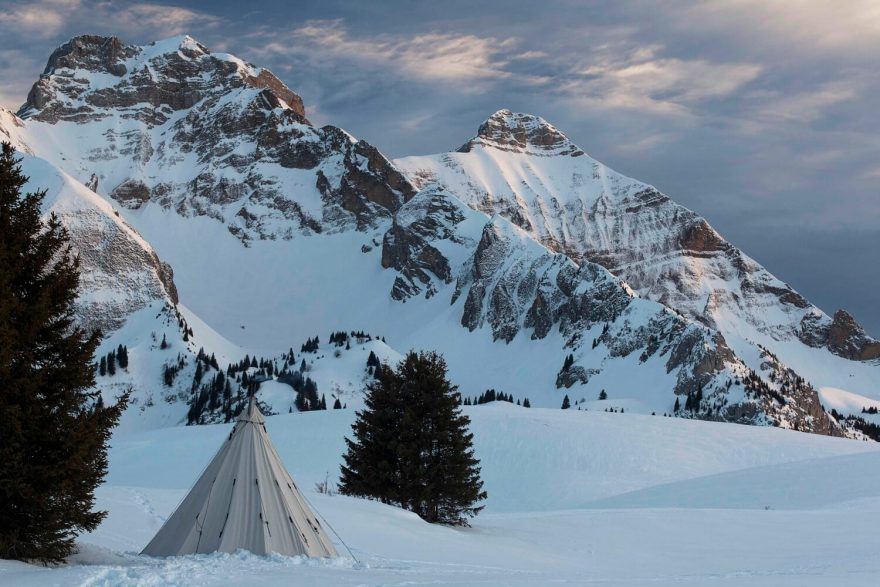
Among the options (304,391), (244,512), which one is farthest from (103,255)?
(244,512)

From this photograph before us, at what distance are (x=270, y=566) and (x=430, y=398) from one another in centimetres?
1575

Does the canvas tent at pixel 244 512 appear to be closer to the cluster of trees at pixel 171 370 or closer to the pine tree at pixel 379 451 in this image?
the pine tree at pixel 379 451

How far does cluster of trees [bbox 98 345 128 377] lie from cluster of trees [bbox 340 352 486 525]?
11617 centimetres

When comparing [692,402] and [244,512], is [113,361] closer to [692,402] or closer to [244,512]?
[692,402]

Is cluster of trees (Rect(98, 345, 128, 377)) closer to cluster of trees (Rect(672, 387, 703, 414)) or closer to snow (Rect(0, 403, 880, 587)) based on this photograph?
snow (Rect(0, 403, 880, 587))

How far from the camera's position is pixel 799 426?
15788 centimetres

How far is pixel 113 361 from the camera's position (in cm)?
15012

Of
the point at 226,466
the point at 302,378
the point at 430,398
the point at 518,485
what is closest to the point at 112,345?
the point at 302,378

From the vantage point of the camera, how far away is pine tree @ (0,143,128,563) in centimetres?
1959

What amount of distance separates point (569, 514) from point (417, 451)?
29.6ft

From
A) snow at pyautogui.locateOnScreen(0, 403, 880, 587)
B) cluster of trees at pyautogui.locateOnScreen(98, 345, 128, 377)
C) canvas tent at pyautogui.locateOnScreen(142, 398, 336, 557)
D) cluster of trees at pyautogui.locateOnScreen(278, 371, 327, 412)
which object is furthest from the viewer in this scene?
cluster of trees at pyautogui.locateOnScreen(98, 345, 128, 377)

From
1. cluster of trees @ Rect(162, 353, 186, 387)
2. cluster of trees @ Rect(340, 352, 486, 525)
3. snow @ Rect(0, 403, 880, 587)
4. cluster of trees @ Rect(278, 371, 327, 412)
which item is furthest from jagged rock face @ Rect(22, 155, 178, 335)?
cluster of trees @ Rect(340, 352, 486, 525)

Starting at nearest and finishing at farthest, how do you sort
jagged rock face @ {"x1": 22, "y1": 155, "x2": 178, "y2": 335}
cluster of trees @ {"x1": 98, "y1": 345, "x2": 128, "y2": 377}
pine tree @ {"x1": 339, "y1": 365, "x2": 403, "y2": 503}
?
pine tree @ {"x1": 339, "y1": 365, "x2": 403, "y2": 503}, cluster of trees @ {"x1": 98, "y1": 345, "x2": 128, "y2": 377}, jagged rock face @ {"x1": 22, "y1": 155, "x2": 178, "y2": 335}

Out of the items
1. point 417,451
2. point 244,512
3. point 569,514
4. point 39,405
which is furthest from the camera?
point 569,514
